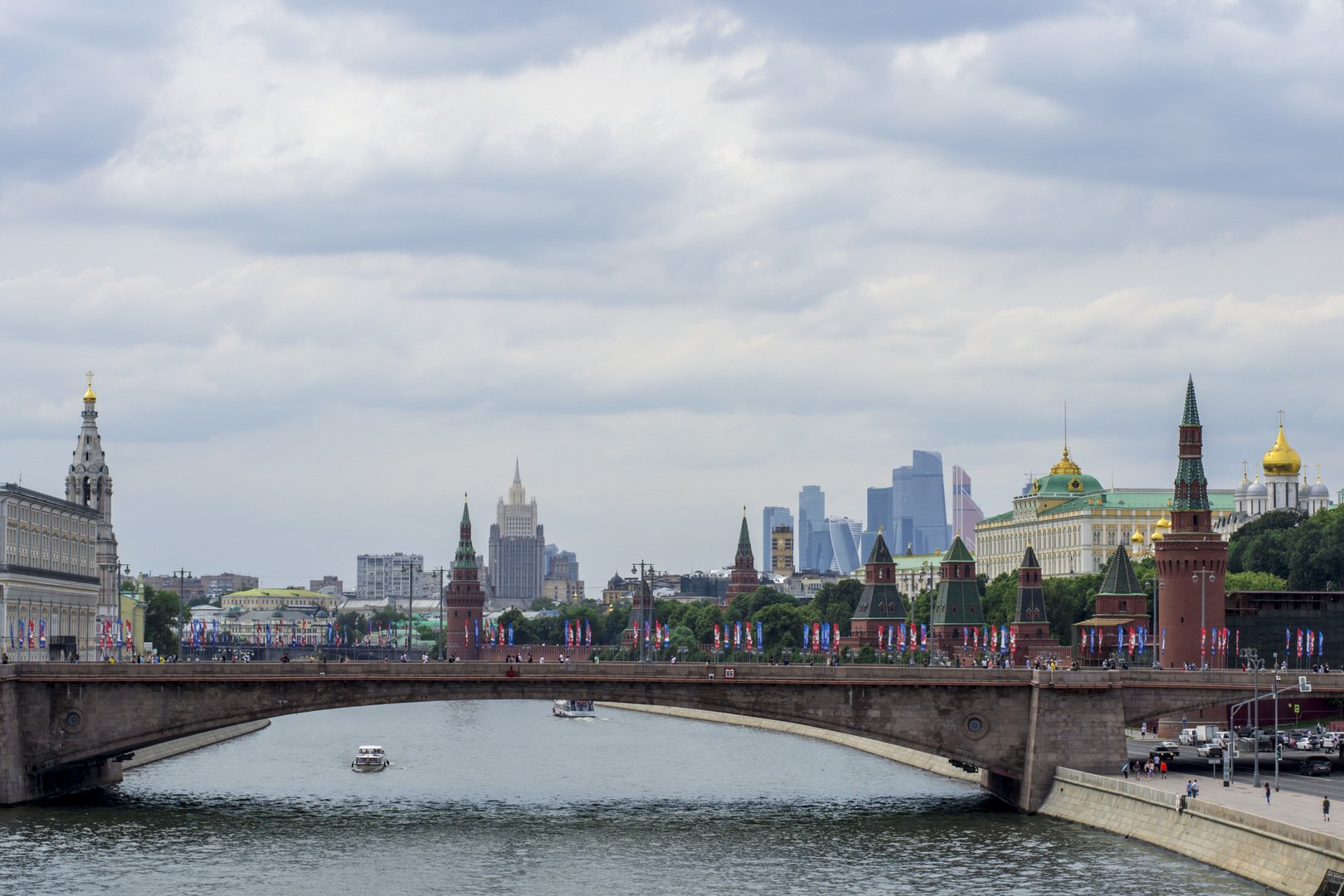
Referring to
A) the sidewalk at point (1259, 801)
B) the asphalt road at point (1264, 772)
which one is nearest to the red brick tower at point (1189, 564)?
the asphalt road at point (1264, 772)

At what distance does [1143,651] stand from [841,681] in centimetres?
9181

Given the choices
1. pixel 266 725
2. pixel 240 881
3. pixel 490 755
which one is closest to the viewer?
pixel 240 881

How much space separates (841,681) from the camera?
112812 millimetres

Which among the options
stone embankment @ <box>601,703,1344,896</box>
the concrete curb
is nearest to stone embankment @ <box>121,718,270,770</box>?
the concrete curb

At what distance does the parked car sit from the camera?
113000 mm

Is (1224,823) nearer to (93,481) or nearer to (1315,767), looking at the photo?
(1315,767)

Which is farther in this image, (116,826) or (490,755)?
(490,755)

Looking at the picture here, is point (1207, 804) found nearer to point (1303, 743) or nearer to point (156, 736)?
point (1303, 743)

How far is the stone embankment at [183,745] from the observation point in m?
139

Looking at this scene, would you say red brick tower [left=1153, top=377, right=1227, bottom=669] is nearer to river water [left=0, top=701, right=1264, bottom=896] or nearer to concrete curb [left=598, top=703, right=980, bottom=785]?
concrete curb [left=598, top=703, right=980, bottom=785]

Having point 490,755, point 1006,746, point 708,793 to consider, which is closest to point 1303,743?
point 1006,746

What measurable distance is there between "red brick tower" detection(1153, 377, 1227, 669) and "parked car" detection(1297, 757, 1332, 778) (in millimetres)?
62764

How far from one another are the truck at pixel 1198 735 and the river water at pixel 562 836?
2036 centimetres

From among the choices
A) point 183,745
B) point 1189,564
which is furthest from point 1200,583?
point 183,745
